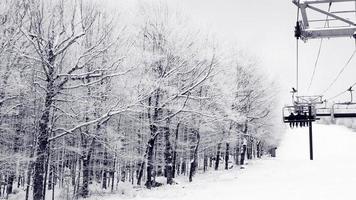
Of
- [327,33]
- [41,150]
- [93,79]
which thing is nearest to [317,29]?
[327,33]

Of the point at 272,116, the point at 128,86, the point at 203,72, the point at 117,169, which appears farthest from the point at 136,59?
the point at 272,116

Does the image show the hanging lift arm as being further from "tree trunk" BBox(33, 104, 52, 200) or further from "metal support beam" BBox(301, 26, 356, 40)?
"tree trunk" BBox(33, 104, 52, 200)

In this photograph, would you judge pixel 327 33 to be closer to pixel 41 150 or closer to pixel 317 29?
pixel 317 29

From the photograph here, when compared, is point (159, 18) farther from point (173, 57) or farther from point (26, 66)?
point (26, 66)

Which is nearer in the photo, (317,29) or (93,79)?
(317,29)

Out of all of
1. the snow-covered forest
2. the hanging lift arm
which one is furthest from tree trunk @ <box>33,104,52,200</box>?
the hanging lift arm

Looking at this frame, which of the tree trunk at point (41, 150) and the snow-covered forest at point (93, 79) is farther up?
the snow-covered forest at point (93, 79)

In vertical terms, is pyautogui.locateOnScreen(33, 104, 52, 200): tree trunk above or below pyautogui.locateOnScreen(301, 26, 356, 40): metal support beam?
below

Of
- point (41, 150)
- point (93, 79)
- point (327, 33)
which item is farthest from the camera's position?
point (93, 79)

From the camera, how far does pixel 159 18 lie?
23.6 meters

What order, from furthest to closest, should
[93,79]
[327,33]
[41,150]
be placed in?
[93,79]
[41,150]
[327,33]

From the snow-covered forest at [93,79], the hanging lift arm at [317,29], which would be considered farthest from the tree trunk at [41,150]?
the hanging lift arm at [317,29]

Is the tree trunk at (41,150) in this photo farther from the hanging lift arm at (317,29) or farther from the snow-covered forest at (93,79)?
the hanging lift arm at (317,29)

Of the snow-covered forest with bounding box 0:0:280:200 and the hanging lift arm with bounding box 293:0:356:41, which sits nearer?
the hanging lift arm with bounding box 293:0:356:41
